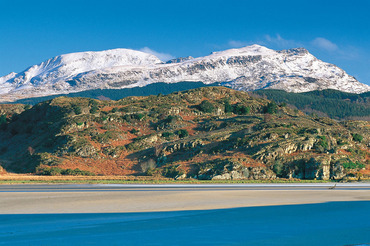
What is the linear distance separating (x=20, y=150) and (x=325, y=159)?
239 ft

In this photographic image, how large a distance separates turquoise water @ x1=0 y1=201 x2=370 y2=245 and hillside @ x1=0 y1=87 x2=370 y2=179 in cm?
4082

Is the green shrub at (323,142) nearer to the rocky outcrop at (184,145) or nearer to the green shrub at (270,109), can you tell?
the rocky outcrop at (184,145)

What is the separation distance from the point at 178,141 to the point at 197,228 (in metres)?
70.4

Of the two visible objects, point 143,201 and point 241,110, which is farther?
point 241,110

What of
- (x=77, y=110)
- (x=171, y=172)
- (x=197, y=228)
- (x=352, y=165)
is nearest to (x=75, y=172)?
(x=171, y=172)

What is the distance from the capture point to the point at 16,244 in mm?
19547

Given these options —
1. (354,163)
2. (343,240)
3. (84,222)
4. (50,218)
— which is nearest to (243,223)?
(343,240)

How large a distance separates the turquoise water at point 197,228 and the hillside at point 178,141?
40.8m

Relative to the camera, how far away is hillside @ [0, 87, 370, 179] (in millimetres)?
73188

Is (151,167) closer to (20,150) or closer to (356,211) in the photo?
(20,150)

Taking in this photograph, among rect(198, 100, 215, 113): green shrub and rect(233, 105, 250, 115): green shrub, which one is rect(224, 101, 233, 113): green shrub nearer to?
rect(233, 105, 250, 115): green shrub

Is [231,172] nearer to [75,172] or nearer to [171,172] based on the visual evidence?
[171,172]

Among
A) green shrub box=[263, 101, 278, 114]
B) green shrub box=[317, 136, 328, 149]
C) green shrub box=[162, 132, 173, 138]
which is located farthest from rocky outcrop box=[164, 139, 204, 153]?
green shrub box=[263, 101, 278, 114]

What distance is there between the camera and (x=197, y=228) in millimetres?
23578
